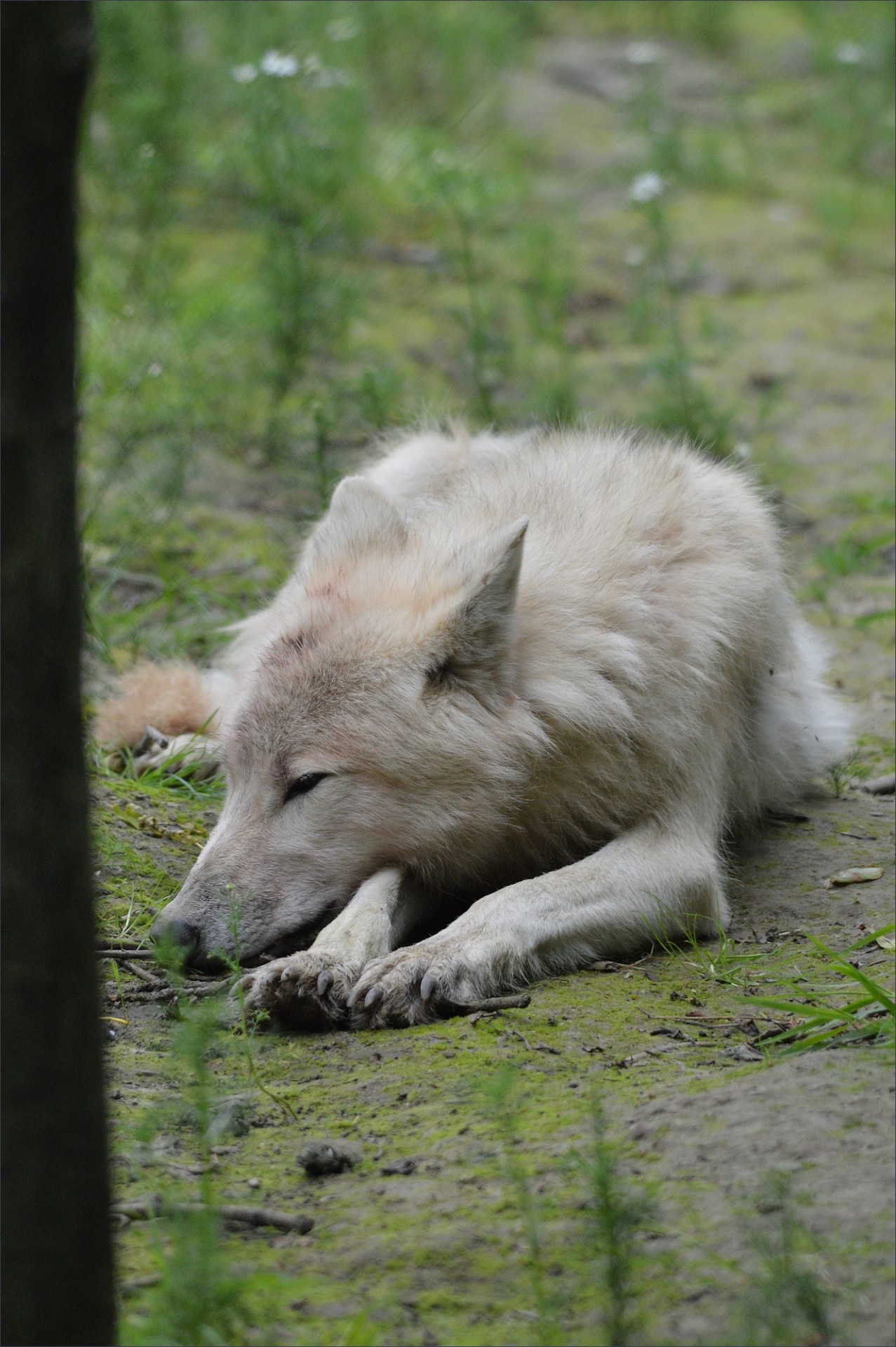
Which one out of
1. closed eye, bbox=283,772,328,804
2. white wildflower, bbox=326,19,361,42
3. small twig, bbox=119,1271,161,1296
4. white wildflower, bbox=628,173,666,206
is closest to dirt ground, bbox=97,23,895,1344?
small twig, bbox=119,1271,161,1296

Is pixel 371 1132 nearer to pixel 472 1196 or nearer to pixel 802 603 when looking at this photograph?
pixel 472 1196

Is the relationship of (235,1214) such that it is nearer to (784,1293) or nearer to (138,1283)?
(138,1283)

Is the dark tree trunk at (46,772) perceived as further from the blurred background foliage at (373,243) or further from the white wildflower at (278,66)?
the white wildflower at (278,66)

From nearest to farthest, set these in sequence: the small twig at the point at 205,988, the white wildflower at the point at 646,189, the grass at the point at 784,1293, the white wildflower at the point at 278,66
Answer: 1. the grass at the point at 784,1293
2. the small twig at the point at 205,988
3. the white wildflower at the point at 278,66
4. the white wildflower at the point at 646,189

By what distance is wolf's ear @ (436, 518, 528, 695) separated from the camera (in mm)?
3408

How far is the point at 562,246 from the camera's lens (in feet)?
31.0

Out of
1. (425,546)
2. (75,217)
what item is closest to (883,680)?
(425,546)

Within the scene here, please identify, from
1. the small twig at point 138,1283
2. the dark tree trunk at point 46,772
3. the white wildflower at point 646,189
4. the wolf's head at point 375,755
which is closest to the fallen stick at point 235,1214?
the small twig at point 138,1283

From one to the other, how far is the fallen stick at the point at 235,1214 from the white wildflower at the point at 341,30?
8449 mm

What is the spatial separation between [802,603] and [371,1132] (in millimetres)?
4378

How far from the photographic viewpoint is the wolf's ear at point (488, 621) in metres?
3.41

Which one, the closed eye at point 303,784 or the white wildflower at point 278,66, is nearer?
the closed eye at point 303,784

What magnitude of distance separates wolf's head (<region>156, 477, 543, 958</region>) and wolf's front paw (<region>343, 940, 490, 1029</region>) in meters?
0.38

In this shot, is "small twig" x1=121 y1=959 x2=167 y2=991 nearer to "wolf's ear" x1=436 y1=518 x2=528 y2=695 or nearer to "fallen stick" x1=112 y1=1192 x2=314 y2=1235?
"wolf's ear" x1=436 y1=518 x2=528 y2=695
